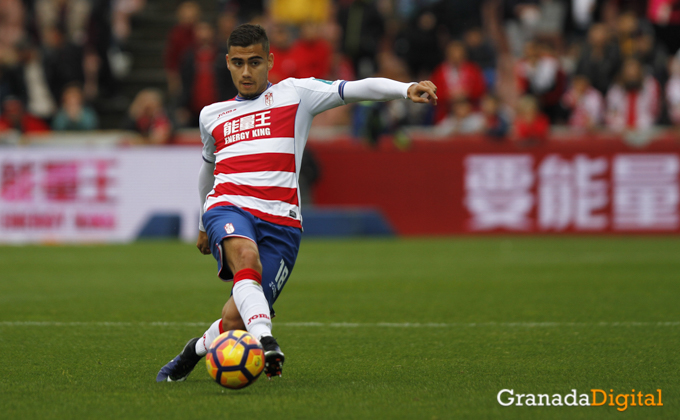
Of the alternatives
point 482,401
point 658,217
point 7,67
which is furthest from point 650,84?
point 482,401

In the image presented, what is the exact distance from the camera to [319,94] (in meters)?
5.88

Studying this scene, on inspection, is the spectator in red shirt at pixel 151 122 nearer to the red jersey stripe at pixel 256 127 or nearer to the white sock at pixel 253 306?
the red jersey stripe at pixel 256 127

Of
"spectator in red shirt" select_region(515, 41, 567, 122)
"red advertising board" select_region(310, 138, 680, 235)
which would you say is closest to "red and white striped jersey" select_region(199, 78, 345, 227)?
"red advertising board" select_region(310, 138, 680, 235)

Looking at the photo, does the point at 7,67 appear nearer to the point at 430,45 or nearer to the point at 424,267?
the point at 430,45

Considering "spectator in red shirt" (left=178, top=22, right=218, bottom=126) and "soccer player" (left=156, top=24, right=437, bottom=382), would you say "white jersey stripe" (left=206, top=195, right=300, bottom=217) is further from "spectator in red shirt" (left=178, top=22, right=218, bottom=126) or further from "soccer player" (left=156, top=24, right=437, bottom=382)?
"spectator in red shirt" (left=178, top=22, right=218, bottom=126)

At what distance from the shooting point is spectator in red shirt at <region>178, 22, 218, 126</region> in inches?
727

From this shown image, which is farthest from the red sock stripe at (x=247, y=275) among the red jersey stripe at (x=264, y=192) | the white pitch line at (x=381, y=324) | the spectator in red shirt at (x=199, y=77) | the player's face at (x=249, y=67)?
the spectator in red shirt at (x=199, y=77)

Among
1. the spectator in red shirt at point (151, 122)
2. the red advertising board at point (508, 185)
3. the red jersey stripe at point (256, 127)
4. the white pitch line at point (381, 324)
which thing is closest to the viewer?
the red jersey stripe at point (256, 127)

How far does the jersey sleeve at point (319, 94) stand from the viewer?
5.84m

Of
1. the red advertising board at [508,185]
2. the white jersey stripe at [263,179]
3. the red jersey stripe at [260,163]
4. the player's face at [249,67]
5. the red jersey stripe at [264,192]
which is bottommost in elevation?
the red advertising board at [508,185]

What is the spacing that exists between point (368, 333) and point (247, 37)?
2686 millimetres

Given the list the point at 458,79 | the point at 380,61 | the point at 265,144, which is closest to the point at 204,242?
the point at 265,144

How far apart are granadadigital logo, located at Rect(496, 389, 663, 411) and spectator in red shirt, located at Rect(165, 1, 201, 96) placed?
1546 cm

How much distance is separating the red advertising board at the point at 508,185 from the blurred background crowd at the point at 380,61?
0.45m
